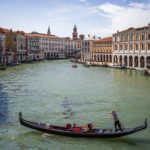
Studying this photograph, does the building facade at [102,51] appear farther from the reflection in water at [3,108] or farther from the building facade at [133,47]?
the reflection in water at [3,108]

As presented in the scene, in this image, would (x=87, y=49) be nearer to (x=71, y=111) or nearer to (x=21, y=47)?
(x=21, y=47)

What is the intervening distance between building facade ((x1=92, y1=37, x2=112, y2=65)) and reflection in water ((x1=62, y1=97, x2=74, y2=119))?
44157 mm

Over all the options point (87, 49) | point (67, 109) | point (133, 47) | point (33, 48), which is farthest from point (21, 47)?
point (67, 109)

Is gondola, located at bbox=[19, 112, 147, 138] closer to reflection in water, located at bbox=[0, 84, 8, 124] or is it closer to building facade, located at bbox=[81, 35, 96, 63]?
reflection in water, located at bbox=[0, 84, 8, 124]

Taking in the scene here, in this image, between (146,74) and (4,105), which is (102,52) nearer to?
(146,74)

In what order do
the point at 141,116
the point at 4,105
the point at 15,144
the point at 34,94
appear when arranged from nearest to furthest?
the point at 15,144, the point at 141,116, the point at 4,105, the point at 34,94

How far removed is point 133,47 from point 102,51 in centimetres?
1795

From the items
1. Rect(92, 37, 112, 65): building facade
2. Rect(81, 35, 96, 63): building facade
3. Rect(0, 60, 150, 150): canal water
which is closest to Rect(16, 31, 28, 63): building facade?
Rect(81, 35, 96, 63): building facade

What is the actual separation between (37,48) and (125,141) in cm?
8982

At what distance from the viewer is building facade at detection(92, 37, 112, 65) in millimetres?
70438

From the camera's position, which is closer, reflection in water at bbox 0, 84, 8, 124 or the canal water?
the canal water

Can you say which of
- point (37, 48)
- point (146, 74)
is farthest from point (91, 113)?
point (37, 48)

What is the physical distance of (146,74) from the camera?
140 feet

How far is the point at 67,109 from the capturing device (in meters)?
20.9
